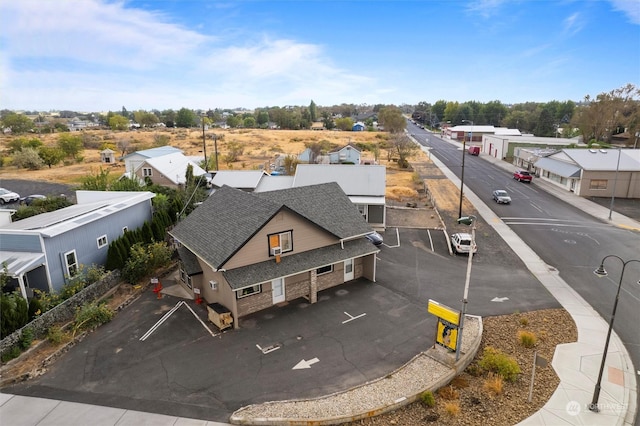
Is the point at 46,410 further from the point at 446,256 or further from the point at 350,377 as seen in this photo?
the point at 446,256

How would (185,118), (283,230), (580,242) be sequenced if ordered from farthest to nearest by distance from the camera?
(185,118) → (580,242) → (283,230)

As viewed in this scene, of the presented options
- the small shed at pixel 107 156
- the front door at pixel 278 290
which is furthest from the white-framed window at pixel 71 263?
the small shed at pixel 107 156

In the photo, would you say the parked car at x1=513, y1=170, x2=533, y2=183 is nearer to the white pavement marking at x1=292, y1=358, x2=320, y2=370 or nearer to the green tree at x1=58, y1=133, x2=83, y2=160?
the white pavement marking at x1=292, y1=358, x2=320, y2=370

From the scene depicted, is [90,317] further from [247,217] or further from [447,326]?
[447,326]

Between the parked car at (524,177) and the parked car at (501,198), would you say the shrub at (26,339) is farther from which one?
the parked car at (524,177)

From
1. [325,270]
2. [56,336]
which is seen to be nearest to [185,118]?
[325,270]

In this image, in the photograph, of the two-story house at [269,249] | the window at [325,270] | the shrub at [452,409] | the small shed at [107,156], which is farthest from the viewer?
the small shed at [107,156]
